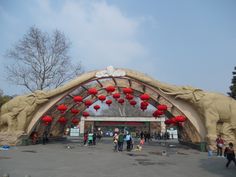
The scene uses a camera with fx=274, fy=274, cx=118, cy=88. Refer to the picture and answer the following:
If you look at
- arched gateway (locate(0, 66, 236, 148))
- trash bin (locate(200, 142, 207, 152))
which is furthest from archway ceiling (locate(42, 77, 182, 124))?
trash bin (locate(200, 142, 207, 152))

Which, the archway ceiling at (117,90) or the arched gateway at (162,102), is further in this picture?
the archway ceiling at (117,90)

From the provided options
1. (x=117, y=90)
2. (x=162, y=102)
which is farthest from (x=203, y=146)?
(x=117, y=90)

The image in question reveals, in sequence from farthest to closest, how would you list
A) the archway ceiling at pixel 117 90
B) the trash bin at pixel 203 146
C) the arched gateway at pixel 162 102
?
the archway ceiling at pixel 117 90 → the trash bin at pixel 203 146 → the arched gateway at pixel 162 102

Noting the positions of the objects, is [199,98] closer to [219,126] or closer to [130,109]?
[219,126]

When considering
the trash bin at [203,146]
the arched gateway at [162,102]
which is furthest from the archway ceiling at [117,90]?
the trash bin at [203,146]

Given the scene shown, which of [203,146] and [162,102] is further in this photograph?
[162,102]

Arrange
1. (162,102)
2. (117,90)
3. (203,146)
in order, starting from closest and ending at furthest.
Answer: (203,146)
(162,102)
(117,90)

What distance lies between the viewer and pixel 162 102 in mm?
22484

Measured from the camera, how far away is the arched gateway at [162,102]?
1759 centimetres

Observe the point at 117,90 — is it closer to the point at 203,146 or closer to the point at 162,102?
the point at 162,102

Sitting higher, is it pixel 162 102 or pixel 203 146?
pixel 162 102

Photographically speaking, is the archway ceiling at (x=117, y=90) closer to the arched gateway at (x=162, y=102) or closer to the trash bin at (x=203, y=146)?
the arched gateway at (x=162, y=102)

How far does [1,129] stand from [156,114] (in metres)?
11.6

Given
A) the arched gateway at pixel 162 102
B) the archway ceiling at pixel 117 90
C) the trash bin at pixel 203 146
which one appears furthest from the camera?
the archway ceiling at pixel 117 90
